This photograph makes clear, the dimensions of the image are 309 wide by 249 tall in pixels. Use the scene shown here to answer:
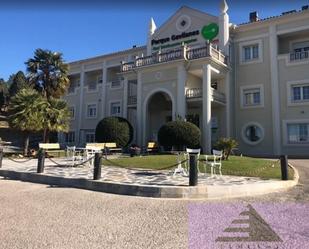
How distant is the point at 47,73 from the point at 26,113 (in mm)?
7295

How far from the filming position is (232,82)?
3042cm

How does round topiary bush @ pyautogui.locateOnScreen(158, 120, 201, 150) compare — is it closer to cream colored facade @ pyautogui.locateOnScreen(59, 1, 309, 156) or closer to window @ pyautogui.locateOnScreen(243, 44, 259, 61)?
cream colored facade @ pyautogui.locateOnScreen(59, 1, 309, 156)

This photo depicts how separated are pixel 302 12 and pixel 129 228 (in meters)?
26.3

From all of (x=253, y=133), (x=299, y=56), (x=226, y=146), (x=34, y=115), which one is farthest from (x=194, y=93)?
(x=34, y=115)

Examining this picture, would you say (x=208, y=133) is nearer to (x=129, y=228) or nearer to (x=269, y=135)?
(x=269, y=135)

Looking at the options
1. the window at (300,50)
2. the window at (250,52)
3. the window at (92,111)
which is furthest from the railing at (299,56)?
the window at (92,111)

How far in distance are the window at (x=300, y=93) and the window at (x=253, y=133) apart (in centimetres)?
343

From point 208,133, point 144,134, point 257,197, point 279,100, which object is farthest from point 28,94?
point 257,197

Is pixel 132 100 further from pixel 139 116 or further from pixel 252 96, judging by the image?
pixel 252 96

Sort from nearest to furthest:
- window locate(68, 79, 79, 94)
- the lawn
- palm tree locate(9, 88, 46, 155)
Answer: the lawn, palm tree locate(9, 88, 46, 155), window locate(68, 79, 79, 94)

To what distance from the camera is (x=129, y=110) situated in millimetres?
35531

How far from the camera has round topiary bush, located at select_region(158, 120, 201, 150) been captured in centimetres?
2400

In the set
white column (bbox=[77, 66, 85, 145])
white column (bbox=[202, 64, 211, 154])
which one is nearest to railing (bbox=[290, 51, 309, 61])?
white column (bbox=[202, 64, 211, 154])

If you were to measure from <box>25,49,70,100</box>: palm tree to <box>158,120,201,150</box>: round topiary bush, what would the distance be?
1230 centimetres
